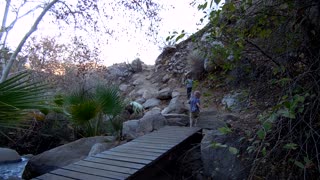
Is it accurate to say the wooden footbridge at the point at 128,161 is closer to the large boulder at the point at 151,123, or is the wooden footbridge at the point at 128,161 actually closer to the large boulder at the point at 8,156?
the large boulder at the point at 151,123

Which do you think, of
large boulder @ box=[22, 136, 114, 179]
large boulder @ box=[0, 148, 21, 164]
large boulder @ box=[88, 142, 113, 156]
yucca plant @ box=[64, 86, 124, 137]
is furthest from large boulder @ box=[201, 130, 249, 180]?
large boulder @ box=[0, 148, 21, 164]

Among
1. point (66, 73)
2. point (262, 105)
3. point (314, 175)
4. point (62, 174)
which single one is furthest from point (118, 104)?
point (66, 73)

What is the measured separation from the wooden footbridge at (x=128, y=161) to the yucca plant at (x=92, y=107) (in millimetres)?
2766

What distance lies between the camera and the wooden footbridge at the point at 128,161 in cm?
330

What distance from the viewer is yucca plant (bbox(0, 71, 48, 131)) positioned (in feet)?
8.05

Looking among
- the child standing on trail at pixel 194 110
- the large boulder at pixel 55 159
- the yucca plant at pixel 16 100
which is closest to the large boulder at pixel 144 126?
the large boulder at pixel 55 159

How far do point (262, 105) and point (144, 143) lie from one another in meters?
2.35

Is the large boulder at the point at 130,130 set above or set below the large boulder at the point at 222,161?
above

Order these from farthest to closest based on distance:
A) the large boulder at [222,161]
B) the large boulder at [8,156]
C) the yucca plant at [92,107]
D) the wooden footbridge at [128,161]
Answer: the yucca plant at [92,107], the large boulder at [8,156], the large boulder at [222,161], the wooden footbridge at [128,161]

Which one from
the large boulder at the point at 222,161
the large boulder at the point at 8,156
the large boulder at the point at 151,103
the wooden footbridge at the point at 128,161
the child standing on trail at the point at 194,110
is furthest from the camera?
the large boulder at the point at 151,103

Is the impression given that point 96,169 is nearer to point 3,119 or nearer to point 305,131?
point 3,119

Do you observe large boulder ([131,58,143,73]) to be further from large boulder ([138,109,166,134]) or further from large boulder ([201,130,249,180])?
large boulder ([201,130,249,180])

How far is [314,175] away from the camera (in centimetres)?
259

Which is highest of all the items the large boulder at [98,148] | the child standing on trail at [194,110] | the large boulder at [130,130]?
the child standing on trail at [194,110]
